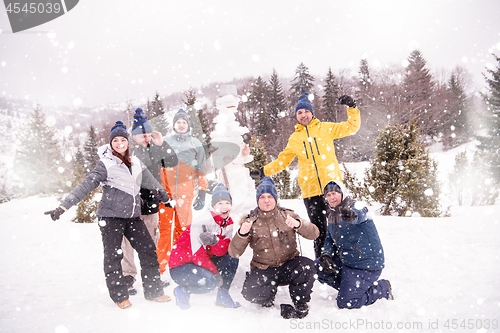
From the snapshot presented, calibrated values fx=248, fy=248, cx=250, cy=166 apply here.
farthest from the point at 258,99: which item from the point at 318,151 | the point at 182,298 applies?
the point at 182,298

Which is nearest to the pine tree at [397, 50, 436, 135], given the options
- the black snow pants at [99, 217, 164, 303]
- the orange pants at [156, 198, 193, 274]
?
the orange pants at [156, 198, 193, 274]

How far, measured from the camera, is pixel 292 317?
2391 millimetres

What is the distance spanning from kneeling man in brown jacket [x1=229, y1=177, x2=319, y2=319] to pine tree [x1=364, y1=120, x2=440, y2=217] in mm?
5244

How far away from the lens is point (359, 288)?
→ 8.51 feet

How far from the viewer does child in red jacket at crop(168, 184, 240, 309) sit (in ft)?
8.80

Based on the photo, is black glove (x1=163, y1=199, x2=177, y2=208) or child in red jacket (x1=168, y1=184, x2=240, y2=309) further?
black glove (x1=163, y1=199, x2=177, y2=208)

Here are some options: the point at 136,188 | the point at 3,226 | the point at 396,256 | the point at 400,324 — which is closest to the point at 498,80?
the point at 396,256

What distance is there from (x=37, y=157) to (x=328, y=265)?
26.5m

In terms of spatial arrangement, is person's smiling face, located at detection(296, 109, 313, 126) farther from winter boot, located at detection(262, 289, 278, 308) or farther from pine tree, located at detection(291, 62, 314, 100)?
pine tree, located at detection(291, 62, 314, 100)

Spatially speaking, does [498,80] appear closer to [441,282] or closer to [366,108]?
[366,108]

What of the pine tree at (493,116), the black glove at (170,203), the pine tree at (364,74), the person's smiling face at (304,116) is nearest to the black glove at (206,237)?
the black glove at (170,203)

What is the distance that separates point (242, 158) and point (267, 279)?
2371 mm

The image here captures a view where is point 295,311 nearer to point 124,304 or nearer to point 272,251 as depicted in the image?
point 272,251

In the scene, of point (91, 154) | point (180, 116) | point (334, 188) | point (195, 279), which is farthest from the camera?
point (91, 154)
